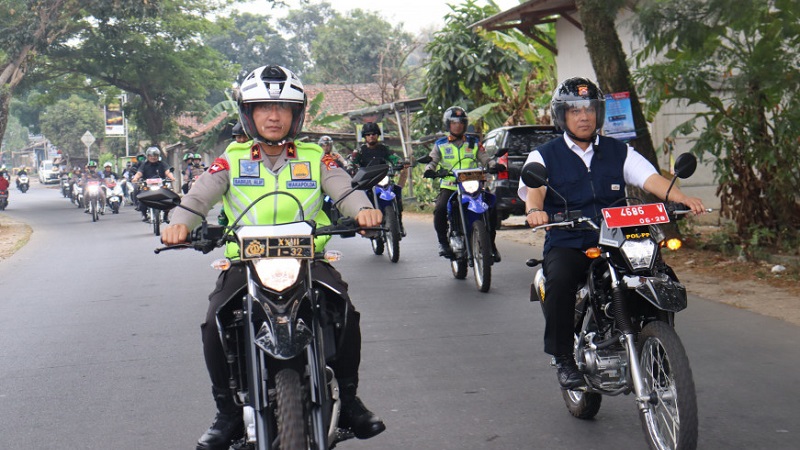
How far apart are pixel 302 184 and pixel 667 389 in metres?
1.88

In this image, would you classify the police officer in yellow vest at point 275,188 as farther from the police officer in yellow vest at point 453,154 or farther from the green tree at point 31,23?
the green tree at point 31,23

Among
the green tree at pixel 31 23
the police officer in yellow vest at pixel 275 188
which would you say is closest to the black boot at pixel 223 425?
the police officer in yellow vest at pixel 275 188

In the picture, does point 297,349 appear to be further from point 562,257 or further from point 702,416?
point 702,416

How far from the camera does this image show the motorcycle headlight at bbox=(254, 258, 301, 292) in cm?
407

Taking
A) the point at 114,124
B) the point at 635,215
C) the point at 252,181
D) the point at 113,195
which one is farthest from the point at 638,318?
the point at 114,124

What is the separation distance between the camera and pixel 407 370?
738 cm

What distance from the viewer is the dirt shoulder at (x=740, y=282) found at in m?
9.80

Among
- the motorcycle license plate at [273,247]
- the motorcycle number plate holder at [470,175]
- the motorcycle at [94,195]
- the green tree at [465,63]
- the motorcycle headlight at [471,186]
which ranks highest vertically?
the green tree at [465,63]

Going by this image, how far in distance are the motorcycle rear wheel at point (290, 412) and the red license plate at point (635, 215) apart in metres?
1.77

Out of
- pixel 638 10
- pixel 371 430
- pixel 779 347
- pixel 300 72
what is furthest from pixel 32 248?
pixel 300 72

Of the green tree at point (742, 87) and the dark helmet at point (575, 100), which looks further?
the green tree at point (742, 87)

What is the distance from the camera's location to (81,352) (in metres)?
8.55

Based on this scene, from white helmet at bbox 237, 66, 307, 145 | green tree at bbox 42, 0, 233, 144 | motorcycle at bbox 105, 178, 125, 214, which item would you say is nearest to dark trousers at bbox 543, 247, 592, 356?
white helmet at bbox 237, 66, 307, 145

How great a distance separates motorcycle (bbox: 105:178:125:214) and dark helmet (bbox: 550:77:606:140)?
2964cm
